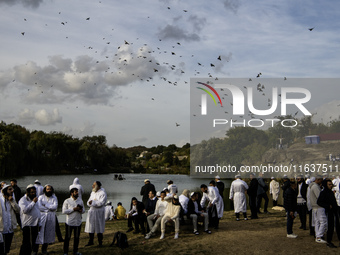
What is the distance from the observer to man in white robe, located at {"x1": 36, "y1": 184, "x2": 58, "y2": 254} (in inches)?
436

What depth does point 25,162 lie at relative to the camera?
61.4m

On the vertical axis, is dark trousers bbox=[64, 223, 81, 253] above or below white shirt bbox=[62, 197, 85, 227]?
below

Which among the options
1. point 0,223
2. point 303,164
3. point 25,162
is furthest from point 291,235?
point 303,164

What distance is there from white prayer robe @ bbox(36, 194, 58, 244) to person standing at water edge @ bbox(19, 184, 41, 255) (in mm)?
665

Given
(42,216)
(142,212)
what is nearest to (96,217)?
(42,216)

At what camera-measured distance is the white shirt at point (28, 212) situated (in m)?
10.1

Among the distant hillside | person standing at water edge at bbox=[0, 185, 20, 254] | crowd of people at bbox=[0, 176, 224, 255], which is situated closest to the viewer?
person standing at water edge at bbox=[0, 185, 20, 254]

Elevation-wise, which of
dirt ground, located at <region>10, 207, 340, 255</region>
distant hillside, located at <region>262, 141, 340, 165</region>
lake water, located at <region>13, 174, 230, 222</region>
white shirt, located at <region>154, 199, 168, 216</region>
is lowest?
lake water, located at <region>13, 174, 230, 222</region>

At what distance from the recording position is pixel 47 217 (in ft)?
37.1

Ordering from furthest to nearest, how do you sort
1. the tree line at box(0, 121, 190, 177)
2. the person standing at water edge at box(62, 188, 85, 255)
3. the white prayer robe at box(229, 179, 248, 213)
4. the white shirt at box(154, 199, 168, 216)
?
the tree line at box(0, 121, 190, 177)
the white prayer robe at box(229, 179, 248, 213)
the white shirt at box(154, 199, 168, 216)
the person standing at water edge at box(62, 188, 85, 255)

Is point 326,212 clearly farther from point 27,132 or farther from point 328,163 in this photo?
point 328,163

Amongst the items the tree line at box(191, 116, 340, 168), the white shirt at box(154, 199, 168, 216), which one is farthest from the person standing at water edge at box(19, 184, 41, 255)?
the tree line at box(191, 116, 340, 168)

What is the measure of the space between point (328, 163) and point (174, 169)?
1646 inches

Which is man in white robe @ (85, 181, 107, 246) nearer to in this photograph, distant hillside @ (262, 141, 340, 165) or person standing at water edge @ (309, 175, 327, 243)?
person standing at water edge @ (309, 175, 327, 243)
